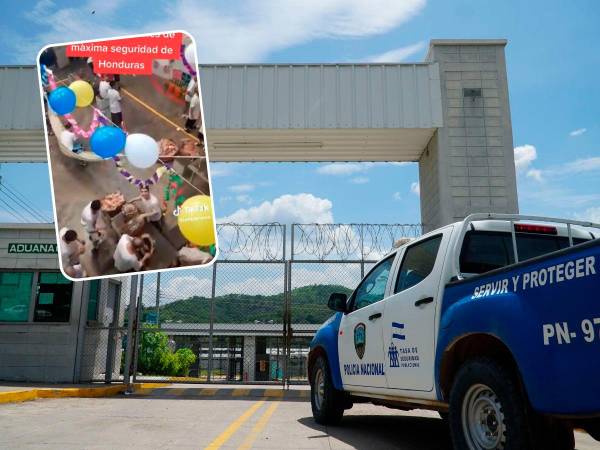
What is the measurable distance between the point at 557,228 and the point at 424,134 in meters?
9.45

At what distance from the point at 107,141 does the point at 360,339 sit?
5.28 m

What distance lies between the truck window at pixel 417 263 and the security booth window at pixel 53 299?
977cm

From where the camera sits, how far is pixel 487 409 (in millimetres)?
3719

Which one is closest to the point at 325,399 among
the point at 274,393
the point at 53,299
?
the point at 274,393

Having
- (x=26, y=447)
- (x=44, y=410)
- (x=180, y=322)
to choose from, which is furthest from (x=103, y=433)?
(x=180, y=322)

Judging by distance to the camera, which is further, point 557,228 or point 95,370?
point 95,370

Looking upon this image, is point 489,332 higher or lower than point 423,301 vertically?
lower

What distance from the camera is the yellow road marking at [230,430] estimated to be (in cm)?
547

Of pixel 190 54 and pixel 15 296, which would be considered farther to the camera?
pixel 15 296

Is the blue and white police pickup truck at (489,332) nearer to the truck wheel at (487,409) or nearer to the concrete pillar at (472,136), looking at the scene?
the truck wheel at (487,409)

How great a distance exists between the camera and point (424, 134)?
14.1m

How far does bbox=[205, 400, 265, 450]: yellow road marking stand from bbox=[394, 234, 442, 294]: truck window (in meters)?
2.36

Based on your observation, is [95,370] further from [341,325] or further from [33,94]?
[341,325]

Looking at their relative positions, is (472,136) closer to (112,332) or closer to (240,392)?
(240,392)
